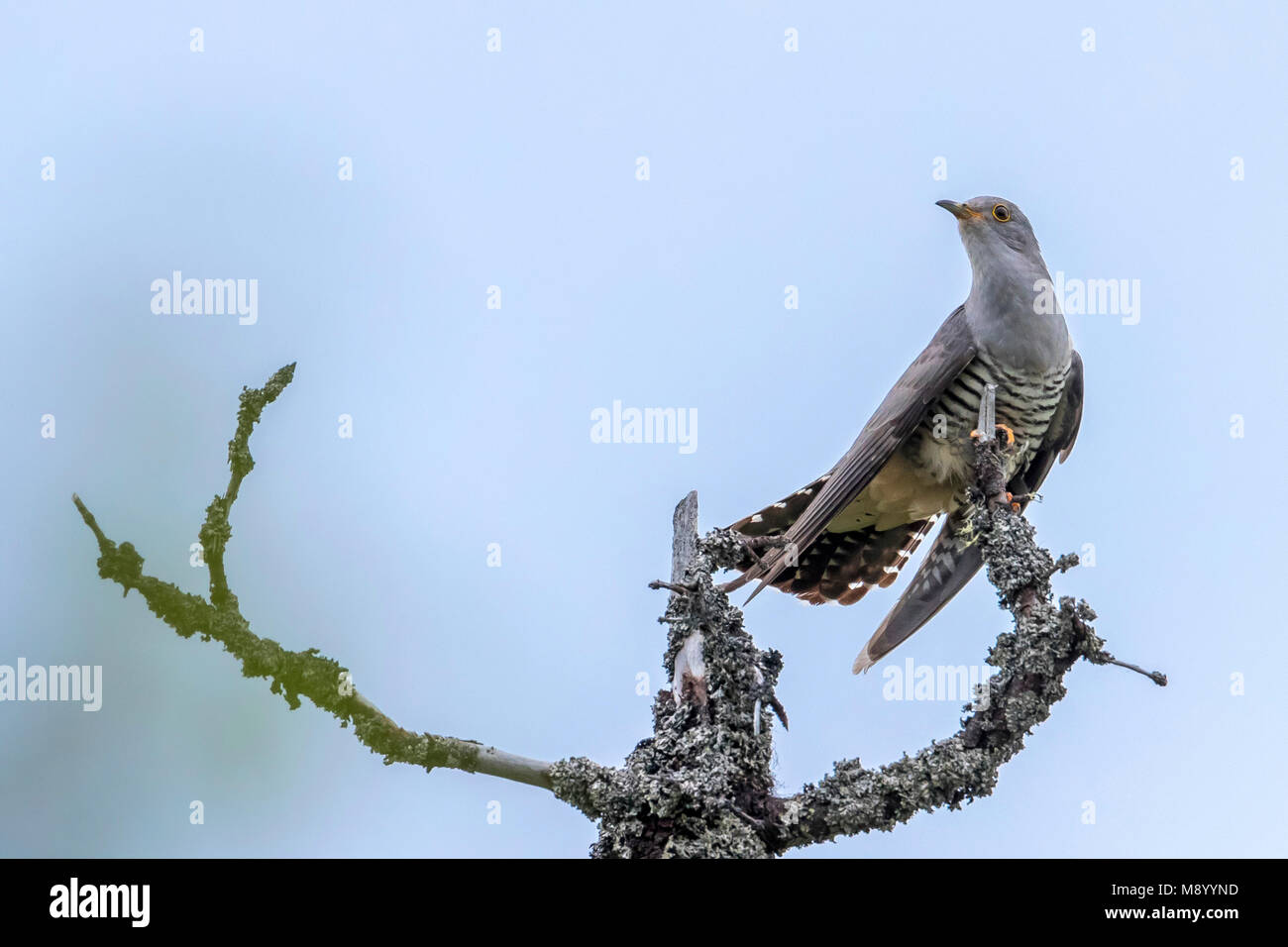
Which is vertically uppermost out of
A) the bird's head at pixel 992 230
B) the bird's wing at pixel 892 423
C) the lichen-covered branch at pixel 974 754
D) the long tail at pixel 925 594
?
the bird's head at pixel 992 230

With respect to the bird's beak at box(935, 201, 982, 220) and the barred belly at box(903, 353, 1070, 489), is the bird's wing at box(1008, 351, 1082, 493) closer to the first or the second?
the barred belly at box(903, 353, 1070, 489)

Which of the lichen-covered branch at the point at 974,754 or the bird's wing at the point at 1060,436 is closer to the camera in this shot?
the lichen-covered branch at the point at 974,754

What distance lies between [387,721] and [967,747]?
4.68ft

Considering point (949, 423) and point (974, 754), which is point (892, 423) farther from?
point (974, 754)

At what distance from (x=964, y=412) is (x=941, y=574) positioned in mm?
846

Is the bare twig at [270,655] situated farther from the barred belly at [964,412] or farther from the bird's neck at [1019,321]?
the bird's neck at [1019,321]

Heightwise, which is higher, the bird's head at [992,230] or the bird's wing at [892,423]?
the bird's head at [992,230]

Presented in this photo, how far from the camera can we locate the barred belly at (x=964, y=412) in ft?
17.4

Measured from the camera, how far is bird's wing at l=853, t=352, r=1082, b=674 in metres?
4.62

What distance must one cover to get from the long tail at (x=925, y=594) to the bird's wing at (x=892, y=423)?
0.45m

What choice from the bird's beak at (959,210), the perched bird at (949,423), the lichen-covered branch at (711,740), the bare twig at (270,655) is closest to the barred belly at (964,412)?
the perched bird at (949,423)

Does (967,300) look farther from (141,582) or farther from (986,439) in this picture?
(141,582)

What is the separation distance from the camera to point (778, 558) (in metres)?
3.93
